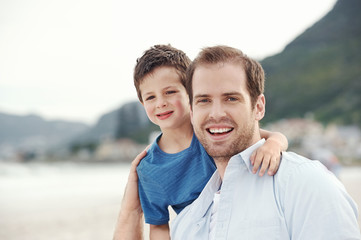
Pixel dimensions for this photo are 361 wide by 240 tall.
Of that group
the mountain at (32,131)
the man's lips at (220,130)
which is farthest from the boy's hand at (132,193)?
the mountain at (32,131)

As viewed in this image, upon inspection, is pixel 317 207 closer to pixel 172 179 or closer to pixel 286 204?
pixel 286 204

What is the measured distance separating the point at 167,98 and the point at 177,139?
0.98ft

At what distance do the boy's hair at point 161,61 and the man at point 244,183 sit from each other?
719mm

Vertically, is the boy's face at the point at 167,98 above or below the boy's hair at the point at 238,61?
below

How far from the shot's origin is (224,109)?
1.83 metres

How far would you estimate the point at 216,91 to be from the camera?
1.83m

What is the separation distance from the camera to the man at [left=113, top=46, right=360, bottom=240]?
1.46 meters

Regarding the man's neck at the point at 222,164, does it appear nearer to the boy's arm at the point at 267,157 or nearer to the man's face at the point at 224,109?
the man's face at the point at 224,109

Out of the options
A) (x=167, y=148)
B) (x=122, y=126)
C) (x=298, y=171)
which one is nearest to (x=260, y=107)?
(x=298, y=171)

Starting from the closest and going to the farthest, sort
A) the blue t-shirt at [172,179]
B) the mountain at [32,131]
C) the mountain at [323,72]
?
the blue t-shirt at [172,179]
the mountain at [323,72]
the mountain at [32,131]

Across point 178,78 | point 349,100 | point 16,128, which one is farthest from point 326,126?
point 16,128

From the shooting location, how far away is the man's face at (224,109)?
1825mm

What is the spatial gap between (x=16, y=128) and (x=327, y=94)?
6791 centimetres

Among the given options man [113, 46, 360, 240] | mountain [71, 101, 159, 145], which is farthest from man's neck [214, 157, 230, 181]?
mountain [71, 101, 159, 145]
